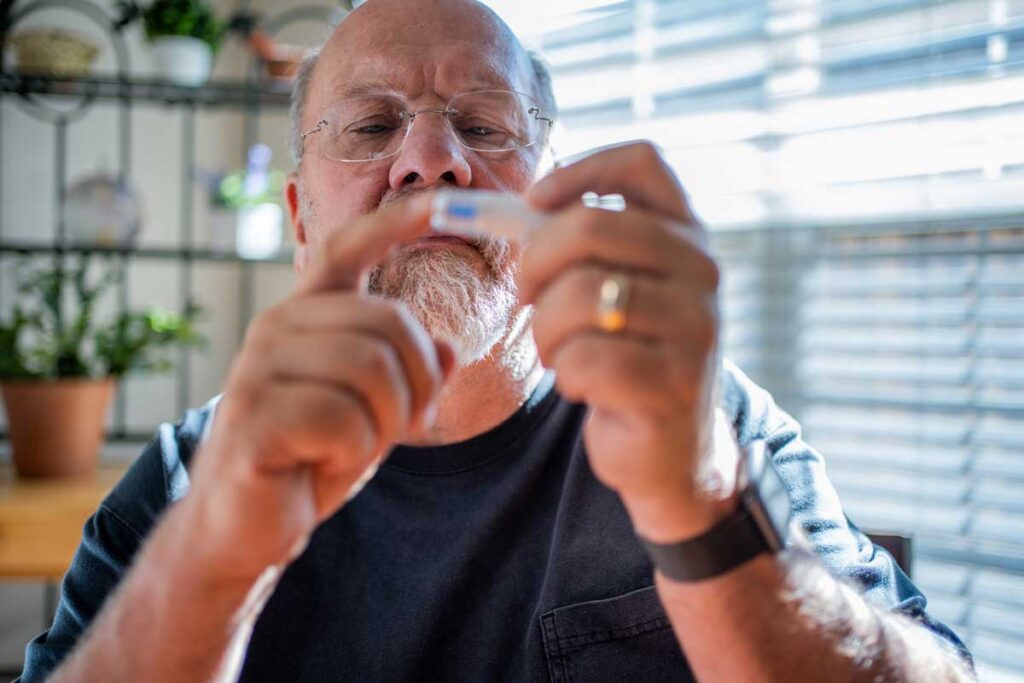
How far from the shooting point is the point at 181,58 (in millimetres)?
2336

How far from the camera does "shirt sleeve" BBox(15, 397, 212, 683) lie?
979 mm

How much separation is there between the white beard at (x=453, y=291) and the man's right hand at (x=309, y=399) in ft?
1.24

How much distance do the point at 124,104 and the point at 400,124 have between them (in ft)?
5.74

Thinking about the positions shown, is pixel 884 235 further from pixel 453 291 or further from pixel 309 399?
pixel 309 399

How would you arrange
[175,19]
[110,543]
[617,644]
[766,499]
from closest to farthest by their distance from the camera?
[766,499], [617,644], [110,543], [175,19]

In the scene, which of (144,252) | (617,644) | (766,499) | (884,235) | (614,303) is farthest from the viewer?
(144,252)

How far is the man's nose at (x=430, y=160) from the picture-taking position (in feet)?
3.35

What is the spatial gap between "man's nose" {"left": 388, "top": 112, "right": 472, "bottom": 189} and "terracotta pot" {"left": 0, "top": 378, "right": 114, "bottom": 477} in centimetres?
148

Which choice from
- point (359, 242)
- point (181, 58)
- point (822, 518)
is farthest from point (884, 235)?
point (181, 58)

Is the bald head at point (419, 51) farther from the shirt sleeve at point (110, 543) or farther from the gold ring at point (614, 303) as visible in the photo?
the gold ring at point (614, 303)

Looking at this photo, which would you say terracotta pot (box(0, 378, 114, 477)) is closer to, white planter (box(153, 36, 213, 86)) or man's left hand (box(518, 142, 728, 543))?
white planter (box(153, 36, 213, 86))

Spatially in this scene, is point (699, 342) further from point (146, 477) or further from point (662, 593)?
point (146, 477)

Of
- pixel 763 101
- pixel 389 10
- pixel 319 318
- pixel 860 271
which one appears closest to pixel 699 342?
pixel 319 318

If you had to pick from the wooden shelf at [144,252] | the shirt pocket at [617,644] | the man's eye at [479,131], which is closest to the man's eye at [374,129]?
the man's eye at [479,131]
